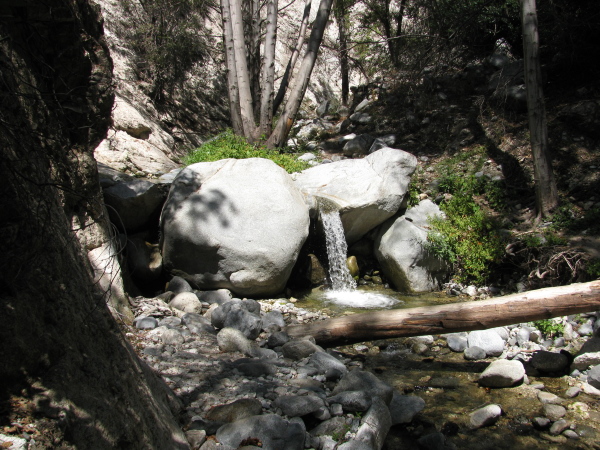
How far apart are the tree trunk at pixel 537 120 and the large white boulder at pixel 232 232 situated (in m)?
3.57

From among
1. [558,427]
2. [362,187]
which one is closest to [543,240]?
[362,187]

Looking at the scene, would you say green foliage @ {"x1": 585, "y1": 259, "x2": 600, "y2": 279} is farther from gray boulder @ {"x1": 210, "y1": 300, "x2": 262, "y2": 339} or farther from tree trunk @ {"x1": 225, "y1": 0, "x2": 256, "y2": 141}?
tree trunk @ {"x1": 225, "y1": 0, "x2": 256, "y2": 141}

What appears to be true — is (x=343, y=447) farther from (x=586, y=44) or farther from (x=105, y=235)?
(x=586, y=44)

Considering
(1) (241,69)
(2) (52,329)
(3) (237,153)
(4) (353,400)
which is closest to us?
(2) (52,329)

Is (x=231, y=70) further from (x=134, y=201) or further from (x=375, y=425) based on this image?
(x=375, y=425)

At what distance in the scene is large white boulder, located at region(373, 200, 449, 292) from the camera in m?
7.18

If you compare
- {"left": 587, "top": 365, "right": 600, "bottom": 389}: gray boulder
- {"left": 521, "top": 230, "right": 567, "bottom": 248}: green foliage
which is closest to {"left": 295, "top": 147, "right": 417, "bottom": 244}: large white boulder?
{"left": 521, "top": 230, "right": 567, "bottom": 248}: green foliage

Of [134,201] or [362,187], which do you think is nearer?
[134,201]

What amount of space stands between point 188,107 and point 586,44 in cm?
919

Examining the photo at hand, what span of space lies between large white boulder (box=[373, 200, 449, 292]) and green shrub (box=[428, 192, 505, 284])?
170mm

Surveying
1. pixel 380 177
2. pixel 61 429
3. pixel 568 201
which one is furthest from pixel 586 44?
pixel 61 429

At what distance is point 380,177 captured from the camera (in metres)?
7.73

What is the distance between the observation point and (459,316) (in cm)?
425

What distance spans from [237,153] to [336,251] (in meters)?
A: 2.72
